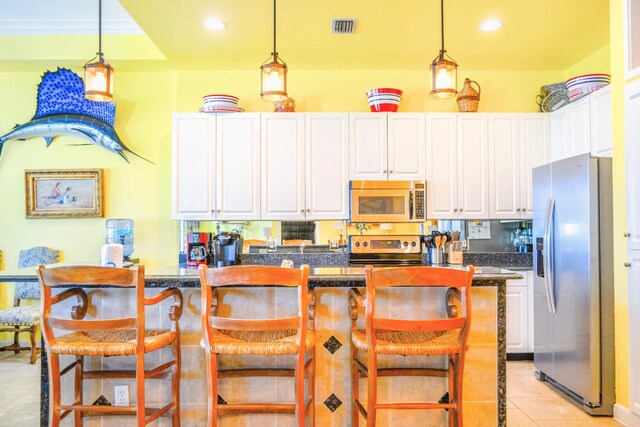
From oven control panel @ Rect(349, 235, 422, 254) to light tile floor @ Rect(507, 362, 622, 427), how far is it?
50.4 inches

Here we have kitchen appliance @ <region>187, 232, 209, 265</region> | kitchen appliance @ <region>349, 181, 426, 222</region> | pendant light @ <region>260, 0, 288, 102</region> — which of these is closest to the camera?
pendant light @ <region>260, 0, 288, 102</region>

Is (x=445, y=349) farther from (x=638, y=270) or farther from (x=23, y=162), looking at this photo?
(x=23, y=162)

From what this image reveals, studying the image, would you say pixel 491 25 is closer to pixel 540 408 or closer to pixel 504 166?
pixel 504 166

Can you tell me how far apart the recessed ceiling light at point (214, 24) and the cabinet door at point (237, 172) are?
778 mm

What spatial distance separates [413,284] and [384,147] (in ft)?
7.50

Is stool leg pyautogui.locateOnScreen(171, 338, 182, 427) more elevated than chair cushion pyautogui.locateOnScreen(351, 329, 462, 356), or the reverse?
chair cushion pyautogui.locateOnScreen(351, 329, 462, 356)

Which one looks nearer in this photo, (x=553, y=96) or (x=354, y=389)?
(x=354, y=389)

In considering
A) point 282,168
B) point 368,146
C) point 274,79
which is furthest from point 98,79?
point 368,146

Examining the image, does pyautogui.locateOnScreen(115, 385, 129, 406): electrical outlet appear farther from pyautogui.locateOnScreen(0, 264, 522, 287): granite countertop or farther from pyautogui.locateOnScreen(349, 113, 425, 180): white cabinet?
pyautogui.locateOnScreen(349, 113, 425, 180): white cabinet

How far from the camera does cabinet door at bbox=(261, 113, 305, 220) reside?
392 cm

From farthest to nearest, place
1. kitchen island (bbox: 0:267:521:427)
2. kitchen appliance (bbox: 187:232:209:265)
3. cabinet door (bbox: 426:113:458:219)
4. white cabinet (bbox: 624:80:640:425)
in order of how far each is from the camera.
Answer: cabinet door (bbox: 426:113:458:219), kitchen appliance (bbox: 187:232:209:265), white cabinet (bbox: 624:80:640:425), kitchen island (bbox: 0:267:521:427)

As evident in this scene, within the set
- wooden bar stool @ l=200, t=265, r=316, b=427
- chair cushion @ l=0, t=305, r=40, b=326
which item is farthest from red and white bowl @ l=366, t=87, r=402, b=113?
chair cushion @ l=0, t=305, r=40, b=326

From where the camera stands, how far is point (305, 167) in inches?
155

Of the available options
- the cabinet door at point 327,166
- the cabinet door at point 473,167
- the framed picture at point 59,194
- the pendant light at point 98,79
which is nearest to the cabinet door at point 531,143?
the cabinet door at point 473,167
